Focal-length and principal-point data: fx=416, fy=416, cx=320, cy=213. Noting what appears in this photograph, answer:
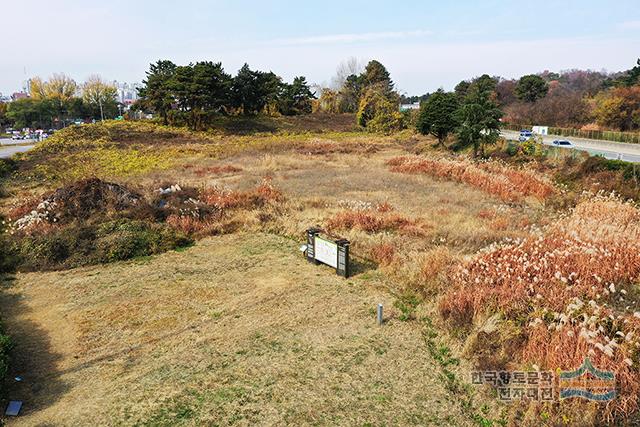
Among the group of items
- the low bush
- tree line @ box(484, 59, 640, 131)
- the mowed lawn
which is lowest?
the mowed lawn

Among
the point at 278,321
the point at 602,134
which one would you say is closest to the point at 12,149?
the point at 278,321

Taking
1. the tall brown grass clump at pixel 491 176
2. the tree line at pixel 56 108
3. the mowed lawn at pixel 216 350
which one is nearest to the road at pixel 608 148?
the tall brown grass clump at pixel 491 176

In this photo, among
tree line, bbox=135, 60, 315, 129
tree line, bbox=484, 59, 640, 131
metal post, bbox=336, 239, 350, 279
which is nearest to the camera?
metal post, bbox=336, 239, 350, 279

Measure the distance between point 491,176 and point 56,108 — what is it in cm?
6519

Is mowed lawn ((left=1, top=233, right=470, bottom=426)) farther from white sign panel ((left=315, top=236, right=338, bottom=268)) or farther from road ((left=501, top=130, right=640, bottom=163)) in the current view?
road ((left=501, top=130, right=640, bottom=163))

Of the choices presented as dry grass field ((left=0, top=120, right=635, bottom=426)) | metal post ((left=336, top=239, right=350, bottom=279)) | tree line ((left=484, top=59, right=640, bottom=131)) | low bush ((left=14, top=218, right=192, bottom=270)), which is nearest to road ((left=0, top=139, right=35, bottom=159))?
dry grass field ((left=0, top=120, right=635, bottom=426))

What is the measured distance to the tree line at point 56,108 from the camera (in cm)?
6100

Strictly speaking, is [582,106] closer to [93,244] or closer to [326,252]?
[326,252]

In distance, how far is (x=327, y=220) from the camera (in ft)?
46.6

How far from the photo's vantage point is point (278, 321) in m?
8.55

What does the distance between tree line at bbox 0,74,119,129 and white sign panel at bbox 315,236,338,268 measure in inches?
2386

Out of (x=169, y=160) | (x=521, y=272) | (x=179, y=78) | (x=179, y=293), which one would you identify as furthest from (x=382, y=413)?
(x=179, y=78)

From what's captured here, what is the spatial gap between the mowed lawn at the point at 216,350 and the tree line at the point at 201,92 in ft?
110

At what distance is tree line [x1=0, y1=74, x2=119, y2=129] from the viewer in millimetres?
61000
